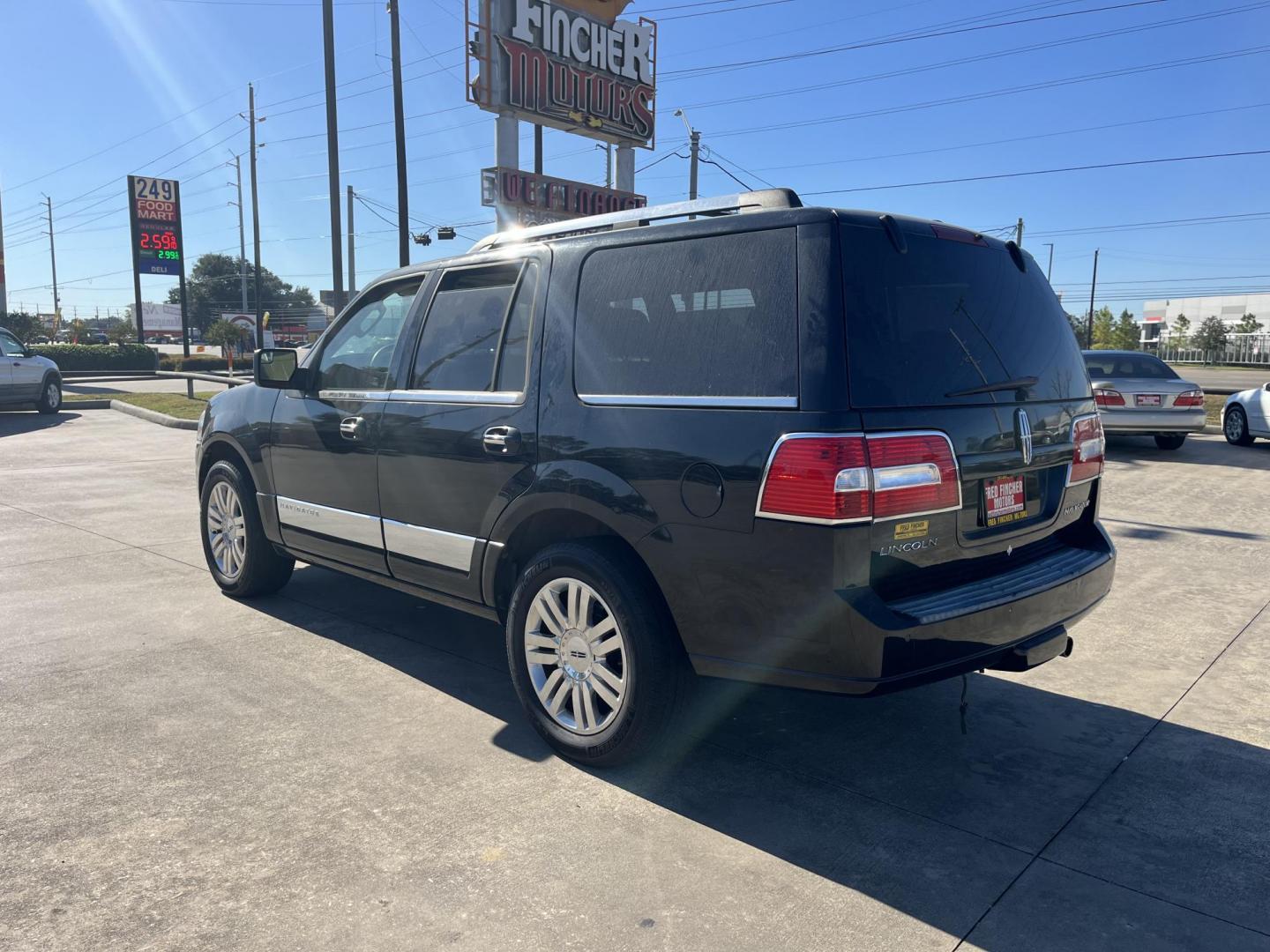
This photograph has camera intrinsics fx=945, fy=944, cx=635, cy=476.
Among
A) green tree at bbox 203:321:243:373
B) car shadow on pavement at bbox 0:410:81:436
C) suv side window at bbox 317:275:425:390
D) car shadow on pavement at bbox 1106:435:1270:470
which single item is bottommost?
car shadow on pavement at bbox 1106:435:1270:470

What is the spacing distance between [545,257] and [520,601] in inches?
56.0

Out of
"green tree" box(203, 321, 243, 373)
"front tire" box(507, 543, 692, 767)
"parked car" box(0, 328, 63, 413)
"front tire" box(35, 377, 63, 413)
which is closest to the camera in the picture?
"front tire" box(507, 543, 692, 767)

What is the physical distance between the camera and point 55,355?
34.2 m

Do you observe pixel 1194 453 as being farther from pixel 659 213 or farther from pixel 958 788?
pixel 659 213

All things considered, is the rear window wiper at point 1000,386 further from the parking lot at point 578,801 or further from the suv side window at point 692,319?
the parking lot at point 578,801

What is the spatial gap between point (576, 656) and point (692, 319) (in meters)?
1.35

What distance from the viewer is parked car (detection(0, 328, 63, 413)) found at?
56.0 ft

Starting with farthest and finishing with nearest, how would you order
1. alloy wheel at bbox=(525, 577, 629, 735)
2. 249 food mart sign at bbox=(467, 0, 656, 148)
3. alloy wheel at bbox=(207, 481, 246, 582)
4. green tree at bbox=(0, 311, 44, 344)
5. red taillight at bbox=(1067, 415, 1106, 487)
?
green tree at bbox=(0, 311, 44, 344)
249 food mart sign at bbox=(467, 0, 656, 148)
alloy wheel at bbox=(207, 481, 246, 582)
red taillight at bbox=(1067, 415, 1106, 487)
alloy wheel at bbox=(525, 577, 629, 735)

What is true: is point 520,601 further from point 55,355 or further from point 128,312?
point 128,312

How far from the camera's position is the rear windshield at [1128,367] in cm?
1383

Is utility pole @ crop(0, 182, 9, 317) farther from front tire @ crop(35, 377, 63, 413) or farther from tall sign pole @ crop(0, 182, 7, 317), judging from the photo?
front tire @ crop(35, 377, 63, 413)

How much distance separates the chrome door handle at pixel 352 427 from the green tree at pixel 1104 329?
4490 inches

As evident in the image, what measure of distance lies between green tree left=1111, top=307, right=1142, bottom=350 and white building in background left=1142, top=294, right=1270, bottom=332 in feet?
18.7

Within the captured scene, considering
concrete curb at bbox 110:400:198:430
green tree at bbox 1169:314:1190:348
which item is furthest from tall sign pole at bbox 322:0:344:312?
green tree at bbox 1169:314:1190:348
